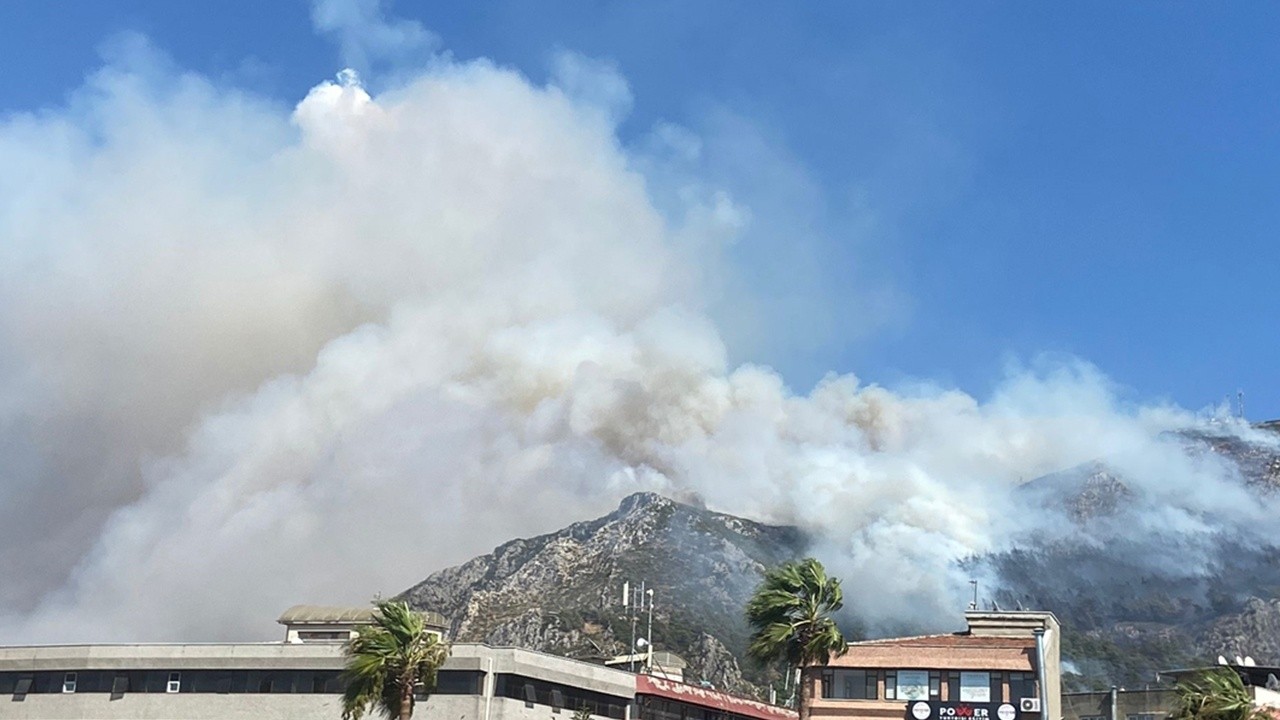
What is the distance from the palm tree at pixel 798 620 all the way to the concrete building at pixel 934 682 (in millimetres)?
15974

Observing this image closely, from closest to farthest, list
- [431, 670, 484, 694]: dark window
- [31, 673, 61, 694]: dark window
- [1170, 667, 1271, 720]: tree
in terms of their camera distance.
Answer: [1170, 667, 1271, 720]: tree
[431, 670, 484, 694]: dark window
[31, 673, 61, 694]: dark window

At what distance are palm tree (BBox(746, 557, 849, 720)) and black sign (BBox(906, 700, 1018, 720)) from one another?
50.8 ft

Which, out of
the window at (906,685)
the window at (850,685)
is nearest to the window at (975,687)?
the window at (906,685)

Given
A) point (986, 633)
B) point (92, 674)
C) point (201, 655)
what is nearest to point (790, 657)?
point (986, 633)

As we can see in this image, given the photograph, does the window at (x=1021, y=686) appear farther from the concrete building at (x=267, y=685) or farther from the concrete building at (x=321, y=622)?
the concrete building at (x=321, y=622)

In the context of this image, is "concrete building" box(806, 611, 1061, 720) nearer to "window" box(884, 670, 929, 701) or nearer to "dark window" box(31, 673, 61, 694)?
"window" box(884, 670, 929, 701)

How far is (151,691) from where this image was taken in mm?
101875

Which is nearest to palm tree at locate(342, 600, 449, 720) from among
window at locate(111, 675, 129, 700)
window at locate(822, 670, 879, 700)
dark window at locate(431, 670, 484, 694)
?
dark window at locate(431, 670, 484, 694)

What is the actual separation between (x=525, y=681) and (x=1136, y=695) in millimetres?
45682

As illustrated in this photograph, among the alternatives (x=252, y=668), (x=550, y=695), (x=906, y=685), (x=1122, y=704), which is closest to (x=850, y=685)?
(x=906, y=685)

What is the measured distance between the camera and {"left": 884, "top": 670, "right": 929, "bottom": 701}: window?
97500 millimetres

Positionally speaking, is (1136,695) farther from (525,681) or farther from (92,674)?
(92,674)

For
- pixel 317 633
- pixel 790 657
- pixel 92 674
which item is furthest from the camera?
pixel 317 633

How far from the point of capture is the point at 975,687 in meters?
97.1
